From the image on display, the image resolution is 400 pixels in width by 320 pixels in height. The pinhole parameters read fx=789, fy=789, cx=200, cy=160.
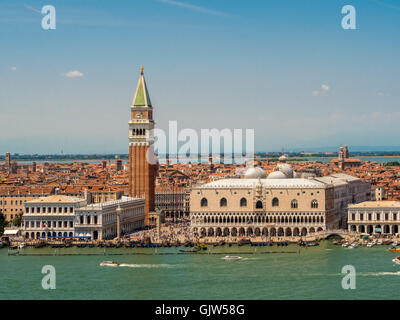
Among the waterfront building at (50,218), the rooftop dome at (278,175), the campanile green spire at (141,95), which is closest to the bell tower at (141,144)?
the campanile green spire at (141,95)

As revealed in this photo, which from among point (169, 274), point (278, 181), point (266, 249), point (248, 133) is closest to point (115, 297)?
point (169, 274)

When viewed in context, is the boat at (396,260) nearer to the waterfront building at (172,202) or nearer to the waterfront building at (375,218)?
the waterfront building at (375,218)

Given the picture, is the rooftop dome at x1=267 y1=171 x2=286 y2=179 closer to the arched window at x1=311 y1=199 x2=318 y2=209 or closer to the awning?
the arched window at x1=311 y1=199 x2=318 y2=209

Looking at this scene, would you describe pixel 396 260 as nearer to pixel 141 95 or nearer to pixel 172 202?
pixel 141 95

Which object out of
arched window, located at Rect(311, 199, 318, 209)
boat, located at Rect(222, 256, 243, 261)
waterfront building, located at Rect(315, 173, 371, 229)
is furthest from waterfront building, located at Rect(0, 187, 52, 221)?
waterfront building, located at Rect(315, 173, 371, 229)

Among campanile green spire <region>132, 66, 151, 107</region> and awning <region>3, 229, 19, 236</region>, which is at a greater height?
campanile green spire <region>132, 66, 151, 107</region>
